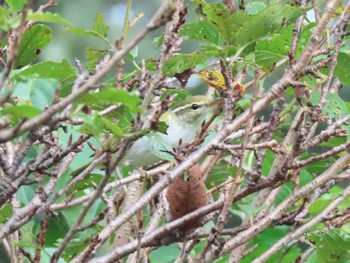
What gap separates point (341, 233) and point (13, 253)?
82 centimetres

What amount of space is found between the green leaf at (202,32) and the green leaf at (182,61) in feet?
0.37

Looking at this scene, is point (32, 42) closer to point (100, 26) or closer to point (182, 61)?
point (100, 26)

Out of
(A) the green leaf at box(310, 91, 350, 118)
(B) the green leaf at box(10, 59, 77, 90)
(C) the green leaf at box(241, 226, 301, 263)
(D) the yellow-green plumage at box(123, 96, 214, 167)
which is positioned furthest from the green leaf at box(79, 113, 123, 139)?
(D) the yellow-green plumage at box(123, 96, 214, 167)

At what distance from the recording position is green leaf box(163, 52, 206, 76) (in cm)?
156

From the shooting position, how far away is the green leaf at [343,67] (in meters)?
1.83

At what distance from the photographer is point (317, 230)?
1.94 meters

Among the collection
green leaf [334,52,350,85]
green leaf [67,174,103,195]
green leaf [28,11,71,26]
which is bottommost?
green leaf [67,174,103,195]

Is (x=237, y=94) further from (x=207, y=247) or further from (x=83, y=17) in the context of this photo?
(x=83, y=17)

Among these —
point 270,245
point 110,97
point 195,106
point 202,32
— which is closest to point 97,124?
point 110,97

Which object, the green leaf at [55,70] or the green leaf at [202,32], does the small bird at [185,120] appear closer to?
the green leaf at [202,32]

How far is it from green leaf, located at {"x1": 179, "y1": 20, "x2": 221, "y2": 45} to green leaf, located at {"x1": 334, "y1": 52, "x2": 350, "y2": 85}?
33 centimetres

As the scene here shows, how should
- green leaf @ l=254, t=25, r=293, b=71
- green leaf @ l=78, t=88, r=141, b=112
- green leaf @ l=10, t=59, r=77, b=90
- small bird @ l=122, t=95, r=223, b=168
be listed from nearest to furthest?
1. green leaf @ l=78, t=88, r=141, b=112
2. green leaf @ l=10, t=59, r=77, b=90
3. green leaf @ l=254, t=25, r=293, b=71
4. small bird @ l=122, t=95, r=223, b=168

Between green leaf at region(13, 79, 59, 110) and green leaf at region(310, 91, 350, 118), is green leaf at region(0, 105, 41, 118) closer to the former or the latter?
green leaf at region(13, 79, 59, 110)

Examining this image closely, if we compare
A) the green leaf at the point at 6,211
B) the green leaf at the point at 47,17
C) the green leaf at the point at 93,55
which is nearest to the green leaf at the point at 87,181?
the green leaf at the point at 6,211
